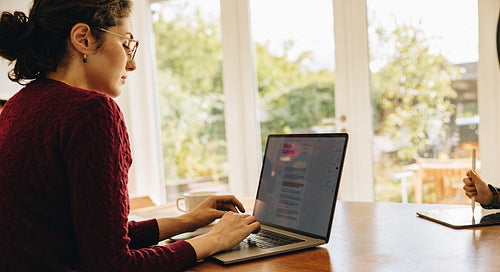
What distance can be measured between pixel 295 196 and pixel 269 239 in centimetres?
Result: 13

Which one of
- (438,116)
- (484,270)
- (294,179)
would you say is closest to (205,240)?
(294,179)

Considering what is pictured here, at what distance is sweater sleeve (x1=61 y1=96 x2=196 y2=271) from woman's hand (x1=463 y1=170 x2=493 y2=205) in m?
0.85

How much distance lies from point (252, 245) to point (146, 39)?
290 cm

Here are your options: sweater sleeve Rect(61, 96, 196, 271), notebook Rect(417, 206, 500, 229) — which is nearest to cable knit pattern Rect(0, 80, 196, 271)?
sweater sleeve Rect(61, 96, 196, 271)

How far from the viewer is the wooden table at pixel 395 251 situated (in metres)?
0.87

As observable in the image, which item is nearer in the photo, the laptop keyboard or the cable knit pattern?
the cable knit pattern

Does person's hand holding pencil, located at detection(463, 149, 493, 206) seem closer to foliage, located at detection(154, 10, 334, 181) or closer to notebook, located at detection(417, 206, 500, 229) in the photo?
notebook, located at detection(417, 206, 500, 229)

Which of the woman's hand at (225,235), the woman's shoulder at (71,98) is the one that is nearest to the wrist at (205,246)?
the woman's hand at (225,235)

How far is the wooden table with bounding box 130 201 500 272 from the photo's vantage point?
2.86 feet

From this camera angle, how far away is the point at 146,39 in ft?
12.1

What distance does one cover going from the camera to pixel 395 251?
37.7 inches

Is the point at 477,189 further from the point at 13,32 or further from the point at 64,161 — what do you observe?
the point at 13,32

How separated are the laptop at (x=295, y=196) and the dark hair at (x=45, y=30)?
1.72 ft

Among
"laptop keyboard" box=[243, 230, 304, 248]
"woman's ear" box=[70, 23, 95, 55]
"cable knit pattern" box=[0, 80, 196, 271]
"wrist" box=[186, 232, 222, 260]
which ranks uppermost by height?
"woman's ear" box=[70, 23, 95, 55]
